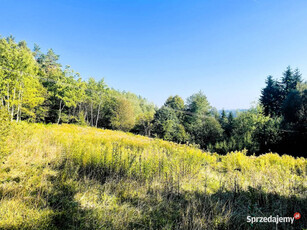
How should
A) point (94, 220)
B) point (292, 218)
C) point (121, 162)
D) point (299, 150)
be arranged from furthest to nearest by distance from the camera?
1. point (299, 150)
2. point (121, 162)
3. point (292, 218)
4. point (94, 220)

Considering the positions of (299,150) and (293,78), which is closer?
(299,150)

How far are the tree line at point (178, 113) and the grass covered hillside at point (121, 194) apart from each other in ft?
8.52

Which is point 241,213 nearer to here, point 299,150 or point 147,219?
point 147,219

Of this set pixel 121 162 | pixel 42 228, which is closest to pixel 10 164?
pixel 42 228

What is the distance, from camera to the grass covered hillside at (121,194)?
2.00m

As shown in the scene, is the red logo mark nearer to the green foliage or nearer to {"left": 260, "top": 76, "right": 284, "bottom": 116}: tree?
the green foliage

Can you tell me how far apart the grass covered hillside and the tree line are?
8.52 feet

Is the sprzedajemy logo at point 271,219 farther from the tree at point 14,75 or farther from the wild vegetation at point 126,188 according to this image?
the tree at point 14,75

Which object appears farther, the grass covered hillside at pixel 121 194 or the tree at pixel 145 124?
the tree at pixel 145 124

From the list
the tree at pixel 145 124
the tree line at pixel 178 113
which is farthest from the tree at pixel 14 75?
the tree at pixel 145 124

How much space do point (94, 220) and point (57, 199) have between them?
36.1 inches

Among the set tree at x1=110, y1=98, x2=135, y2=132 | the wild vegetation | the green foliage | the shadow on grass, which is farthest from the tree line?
the green foliage

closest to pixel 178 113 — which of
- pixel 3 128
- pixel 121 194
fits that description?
pixel 121 194

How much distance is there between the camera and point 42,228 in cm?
175
